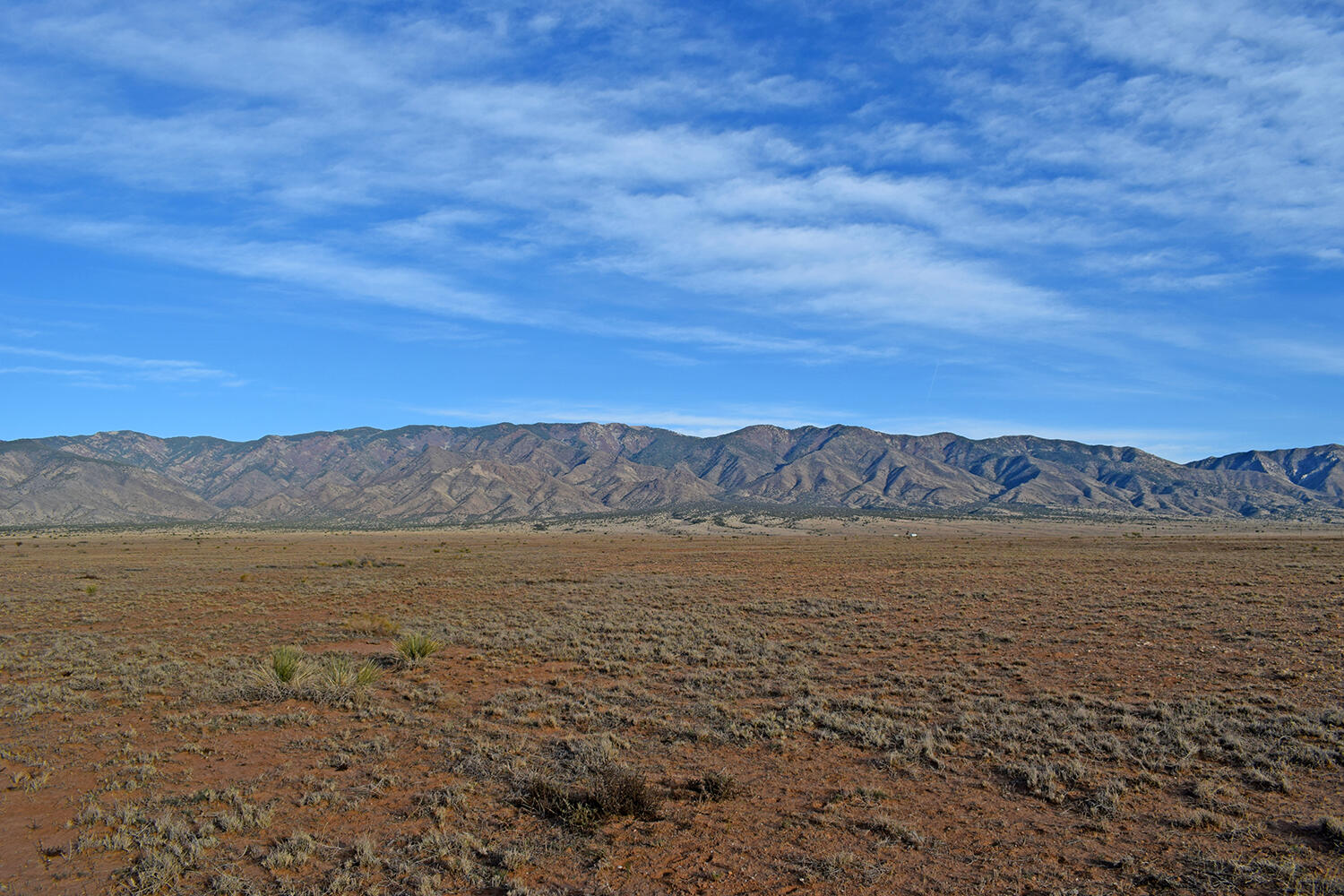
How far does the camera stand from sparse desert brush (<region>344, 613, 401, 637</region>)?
20781mm

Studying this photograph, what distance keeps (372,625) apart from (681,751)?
1422 centimetres

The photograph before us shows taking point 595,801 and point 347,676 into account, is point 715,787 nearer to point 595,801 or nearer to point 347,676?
point 595,801

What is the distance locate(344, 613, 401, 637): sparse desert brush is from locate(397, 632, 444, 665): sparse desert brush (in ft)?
13.6

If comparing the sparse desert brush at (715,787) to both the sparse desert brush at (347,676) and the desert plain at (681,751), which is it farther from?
the sparse desert brush at (347,676)

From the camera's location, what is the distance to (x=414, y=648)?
16.5 metres

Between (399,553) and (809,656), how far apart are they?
48458 millimetres

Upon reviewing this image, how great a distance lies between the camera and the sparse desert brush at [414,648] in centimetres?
1630

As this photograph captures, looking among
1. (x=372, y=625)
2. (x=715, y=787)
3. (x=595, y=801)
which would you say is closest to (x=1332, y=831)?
(x=715, y=787)

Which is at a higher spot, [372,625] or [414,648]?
[414,648]

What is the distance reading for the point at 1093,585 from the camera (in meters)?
30.5

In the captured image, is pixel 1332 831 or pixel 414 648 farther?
pixel 414 648

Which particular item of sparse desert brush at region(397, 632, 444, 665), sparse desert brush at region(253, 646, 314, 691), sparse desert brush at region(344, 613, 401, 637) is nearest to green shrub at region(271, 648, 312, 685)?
sparse desert brush at region(253, 646, 314, 691)

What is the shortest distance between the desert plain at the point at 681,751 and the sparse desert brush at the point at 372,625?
134mm

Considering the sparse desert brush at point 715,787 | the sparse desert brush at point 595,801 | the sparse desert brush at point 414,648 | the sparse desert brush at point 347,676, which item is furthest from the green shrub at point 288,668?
the sparse desert brush at point 715,787
